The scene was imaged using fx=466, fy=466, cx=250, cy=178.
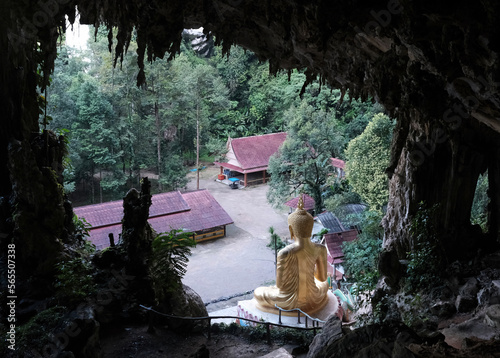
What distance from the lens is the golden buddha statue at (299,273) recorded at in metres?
9.74

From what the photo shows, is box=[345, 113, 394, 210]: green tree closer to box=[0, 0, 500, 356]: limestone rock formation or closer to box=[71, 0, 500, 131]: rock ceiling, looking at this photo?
box=[0, 0, 500, 356]: limestone rock formation

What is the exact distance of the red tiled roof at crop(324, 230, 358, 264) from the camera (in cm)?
1275

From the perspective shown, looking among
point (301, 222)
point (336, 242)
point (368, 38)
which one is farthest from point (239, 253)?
point (368, 38)

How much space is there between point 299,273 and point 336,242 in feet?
11.5

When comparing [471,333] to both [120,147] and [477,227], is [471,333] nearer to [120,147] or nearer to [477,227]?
[477,227]

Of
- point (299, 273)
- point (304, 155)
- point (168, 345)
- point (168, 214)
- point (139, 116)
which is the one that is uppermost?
point (139, 116)

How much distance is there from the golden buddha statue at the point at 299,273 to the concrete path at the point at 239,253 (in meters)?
3.41

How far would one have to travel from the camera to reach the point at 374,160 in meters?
13.2

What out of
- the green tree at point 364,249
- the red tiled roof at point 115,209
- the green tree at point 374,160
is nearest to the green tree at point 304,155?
the green tree at point 374,160

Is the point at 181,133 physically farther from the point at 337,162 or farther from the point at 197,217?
the point at 337,162

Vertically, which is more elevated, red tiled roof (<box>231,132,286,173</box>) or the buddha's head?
red tiled roof (<box>231,132,286,173</box>)

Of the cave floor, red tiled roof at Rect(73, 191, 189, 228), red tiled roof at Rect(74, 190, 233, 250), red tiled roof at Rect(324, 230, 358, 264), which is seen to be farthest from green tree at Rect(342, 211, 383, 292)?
red tiled roof at Rect(73, 191, 189, 228)

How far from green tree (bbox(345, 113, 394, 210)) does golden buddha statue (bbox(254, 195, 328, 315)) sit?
13.4ft

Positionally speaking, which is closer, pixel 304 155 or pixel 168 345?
pixel 168 345
